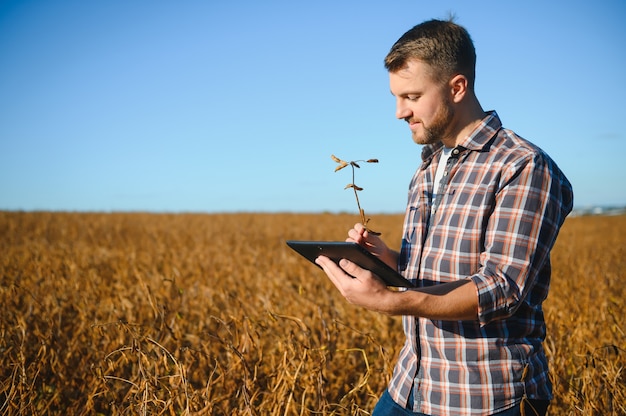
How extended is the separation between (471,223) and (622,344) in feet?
9.52

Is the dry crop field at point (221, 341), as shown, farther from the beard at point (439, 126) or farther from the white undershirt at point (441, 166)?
the beard at point (439, 126)

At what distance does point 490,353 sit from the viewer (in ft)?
5.05

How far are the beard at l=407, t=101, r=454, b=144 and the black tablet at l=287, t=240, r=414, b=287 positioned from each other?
0.50 m

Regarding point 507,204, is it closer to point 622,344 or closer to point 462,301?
point 462,301

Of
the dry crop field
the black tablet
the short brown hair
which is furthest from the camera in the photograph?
the dry crop field

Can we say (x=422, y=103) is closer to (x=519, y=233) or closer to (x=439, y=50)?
(x=439, y=50)

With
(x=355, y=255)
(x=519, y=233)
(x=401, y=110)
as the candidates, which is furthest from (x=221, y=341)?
(x=519, y=233)

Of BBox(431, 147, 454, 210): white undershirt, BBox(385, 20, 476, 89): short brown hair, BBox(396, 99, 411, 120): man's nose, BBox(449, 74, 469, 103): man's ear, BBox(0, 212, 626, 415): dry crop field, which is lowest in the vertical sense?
BBox(0, 212, 626, 415): dry crop field

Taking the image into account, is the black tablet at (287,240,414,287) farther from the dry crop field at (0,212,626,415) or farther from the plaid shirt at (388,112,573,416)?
the dry crop field at (0,212,626,415)

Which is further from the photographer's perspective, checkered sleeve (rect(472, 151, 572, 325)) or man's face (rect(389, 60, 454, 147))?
man's face (rect(389, 60, 454, 147))

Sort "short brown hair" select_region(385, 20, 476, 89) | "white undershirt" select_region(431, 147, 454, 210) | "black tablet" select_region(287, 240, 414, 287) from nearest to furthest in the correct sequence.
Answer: "black tablet" select_region(287, 240, 414, 287) → "short brown hair" select_region(385, 20, 476, 89) → "white undershirt" select_region(431, 147, 454, 210)

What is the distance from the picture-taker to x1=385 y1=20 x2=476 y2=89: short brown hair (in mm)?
1606

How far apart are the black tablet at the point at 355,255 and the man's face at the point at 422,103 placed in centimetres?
50

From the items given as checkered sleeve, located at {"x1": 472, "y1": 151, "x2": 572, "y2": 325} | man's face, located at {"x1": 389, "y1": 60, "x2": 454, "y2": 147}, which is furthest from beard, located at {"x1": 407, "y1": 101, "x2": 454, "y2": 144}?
checkered sleeve, located at {"x1": 472, "y1": 151, "x2": 572, "y2": 325}
